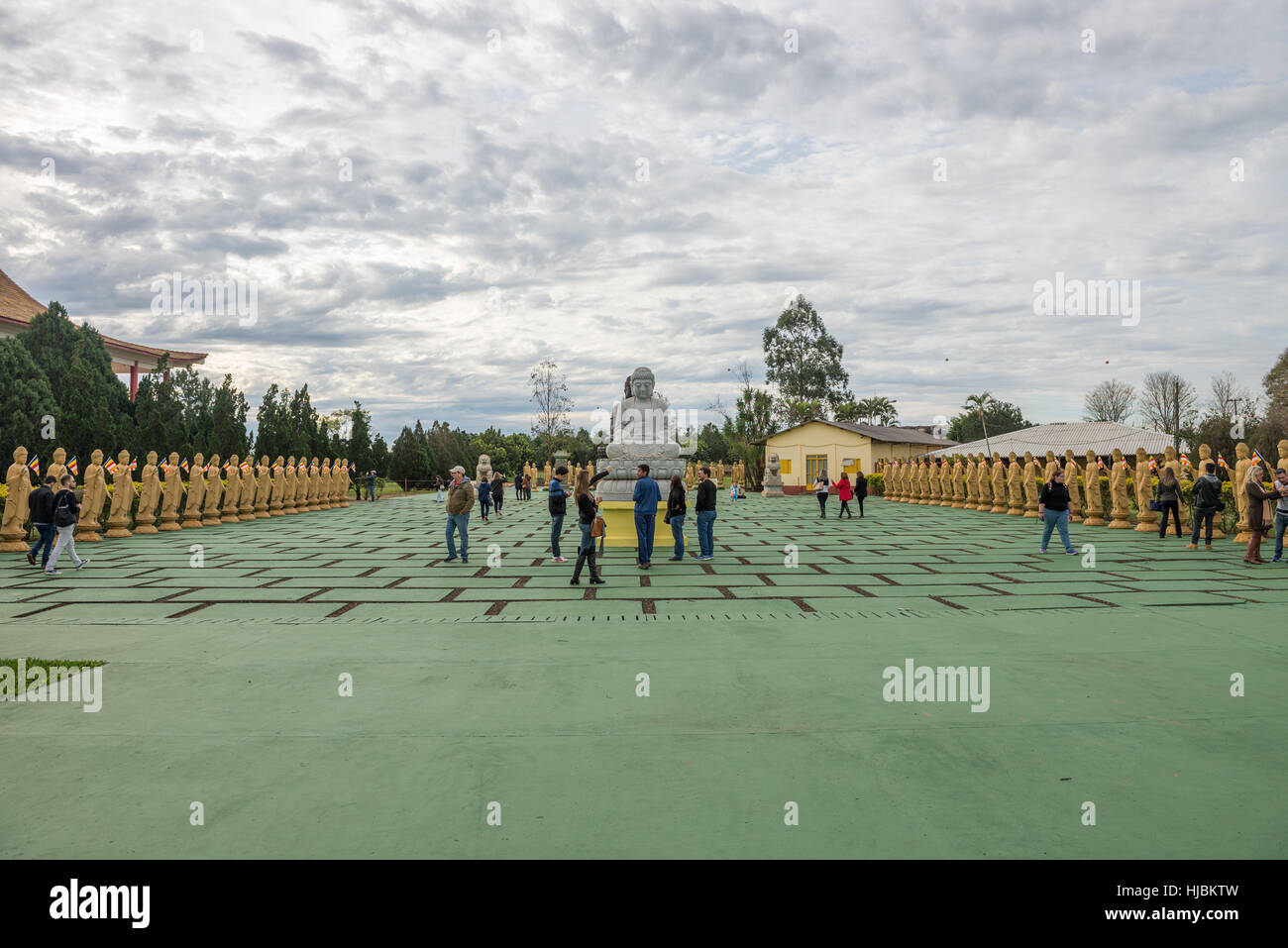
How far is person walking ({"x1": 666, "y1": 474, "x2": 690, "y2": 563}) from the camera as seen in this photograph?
13.1 meters

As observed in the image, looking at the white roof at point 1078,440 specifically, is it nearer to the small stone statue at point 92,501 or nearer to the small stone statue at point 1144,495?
the small stone statue at point 1144,495

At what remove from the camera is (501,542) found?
16.4 m

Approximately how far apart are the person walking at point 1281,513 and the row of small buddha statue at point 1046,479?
1.06 metres

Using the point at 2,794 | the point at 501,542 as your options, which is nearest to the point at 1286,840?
the point at 2,794

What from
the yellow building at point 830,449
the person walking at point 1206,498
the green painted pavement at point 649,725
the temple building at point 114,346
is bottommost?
the green painted pavement at point 649,725

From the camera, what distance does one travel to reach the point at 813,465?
47781 mm

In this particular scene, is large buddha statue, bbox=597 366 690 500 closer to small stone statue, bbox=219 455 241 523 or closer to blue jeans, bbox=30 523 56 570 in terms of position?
blue jeans, bbox=30 523 56 570

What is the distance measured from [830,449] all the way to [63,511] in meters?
40.7

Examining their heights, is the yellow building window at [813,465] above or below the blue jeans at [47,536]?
above

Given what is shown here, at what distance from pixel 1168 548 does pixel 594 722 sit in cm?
1372

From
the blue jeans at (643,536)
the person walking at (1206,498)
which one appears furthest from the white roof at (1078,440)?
the blue jeans at (643,536)

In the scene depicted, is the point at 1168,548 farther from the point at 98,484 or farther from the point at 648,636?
the point at 98,484

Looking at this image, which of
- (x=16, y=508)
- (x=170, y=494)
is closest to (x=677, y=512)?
(x=16, y=508)

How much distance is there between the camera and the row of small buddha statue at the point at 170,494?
47.2ft
